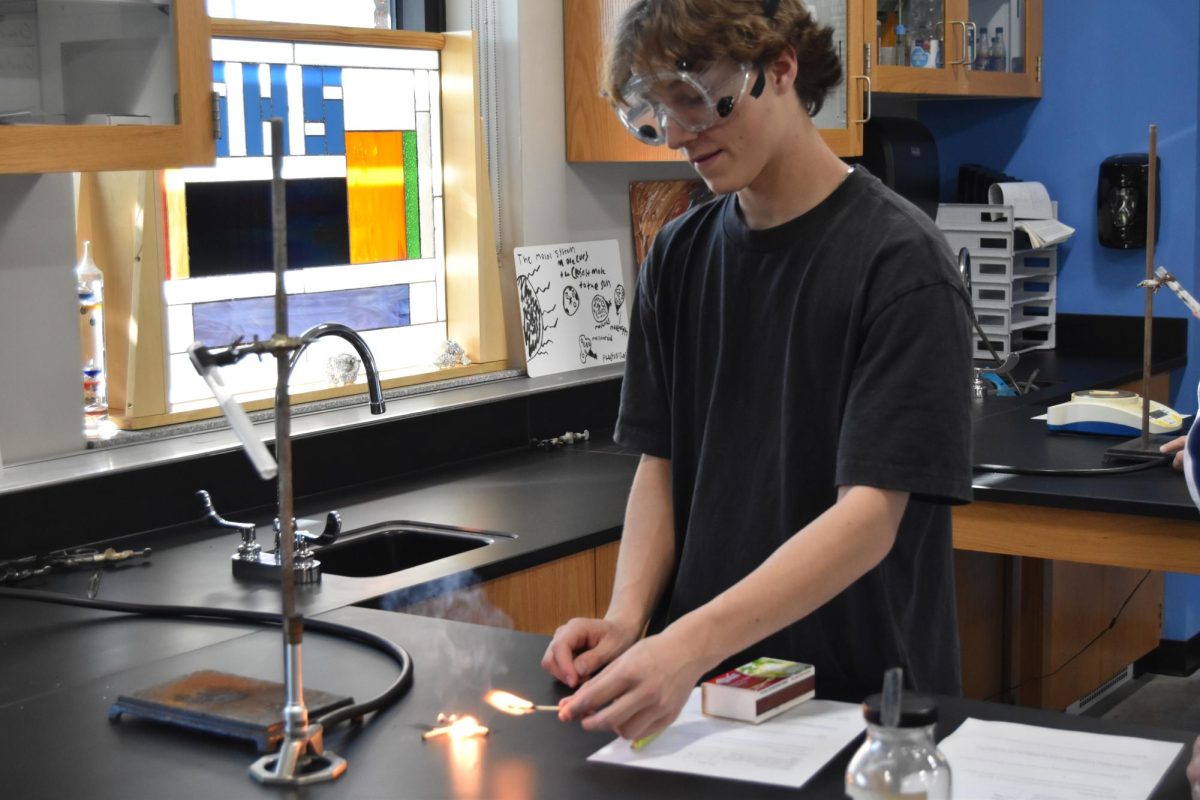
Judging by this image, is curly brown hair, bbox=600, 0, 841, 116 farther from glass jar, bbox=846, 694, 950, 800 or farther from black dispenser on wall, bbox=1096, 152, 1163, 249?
black dispenser on wall, bbox=1096, 152, 1163, 249

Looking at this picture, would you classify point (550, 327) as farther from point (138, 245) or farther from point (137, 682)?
point (137, 682)

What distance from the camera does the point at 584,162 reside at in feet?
12.4

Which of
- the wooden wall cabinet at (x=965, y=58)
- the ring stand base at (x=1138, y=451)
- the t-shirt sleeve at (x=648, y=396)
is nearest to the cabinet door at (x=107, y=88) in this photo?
the t-shirt sleeve at (x=648, y=396)

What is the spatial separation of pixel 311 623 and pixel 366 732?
0.41 m

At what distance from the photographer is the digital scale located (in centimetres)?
314

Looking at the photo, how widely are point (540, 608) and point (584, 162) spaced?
1590mm

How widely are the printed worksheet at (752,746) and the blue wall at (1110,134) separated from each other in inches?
135

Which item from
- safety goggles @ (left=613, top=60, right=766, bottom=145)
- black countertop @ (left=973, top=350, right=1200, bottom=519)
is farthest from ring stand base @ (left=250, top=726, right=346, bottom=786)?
black countertop @ (left=973, top=350, right=1200, bottom=519)

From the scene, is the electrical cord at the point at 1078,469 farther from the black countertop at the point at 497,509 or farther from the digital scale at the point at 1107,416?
the digital scale at the point at 1107,416

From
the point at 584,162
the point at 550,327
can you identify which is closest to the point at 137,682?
the point at 550,327

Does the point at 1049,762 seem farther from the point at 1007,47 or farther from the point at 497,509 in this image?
the point at 1007,47

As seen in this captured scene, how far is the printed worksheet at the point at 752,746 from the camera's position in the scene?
1349 mm

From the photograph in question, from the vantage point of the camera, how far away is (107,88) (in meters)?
2.24

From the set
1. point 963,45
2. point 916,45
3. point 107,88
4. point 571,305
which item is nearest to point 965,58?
point 963,45
